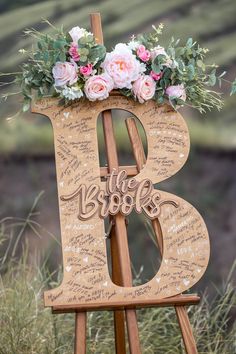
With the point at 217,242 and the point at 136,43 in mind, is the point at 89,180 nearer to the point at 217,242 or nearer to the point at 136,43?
the point at 136,43

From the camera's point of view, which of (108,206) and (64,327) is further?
(64,327)

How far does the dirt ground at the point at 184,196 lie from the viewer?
6.20 meters

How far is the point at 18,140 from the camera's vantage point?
6320 mm

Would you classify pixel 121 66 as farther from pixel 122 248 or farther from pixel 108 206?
pixel 122 248

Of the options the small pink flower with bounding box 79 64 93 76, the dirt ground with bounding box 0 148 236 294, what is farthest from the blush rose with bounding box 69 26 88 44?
the dirt ground with bounding box 0 148 236 294

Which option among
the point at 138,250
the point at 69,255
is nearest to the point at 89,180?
the point at 69,255

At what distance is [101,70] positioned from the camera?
361 centimetres

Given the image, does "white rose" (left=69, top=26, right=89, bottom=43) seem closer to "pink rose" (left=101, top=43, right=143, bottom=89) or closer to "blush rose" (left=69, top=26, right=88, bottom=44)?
"blush rose" (left=69, top=26, right=88, bottom=44)

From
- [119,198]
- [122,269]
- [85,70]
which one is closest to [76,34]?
[85,70]

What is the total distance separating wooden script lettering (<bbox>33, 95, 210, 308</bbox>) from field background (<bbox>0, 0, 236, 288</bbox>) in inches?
99.2

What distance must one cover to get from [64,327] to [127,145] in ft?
6.80

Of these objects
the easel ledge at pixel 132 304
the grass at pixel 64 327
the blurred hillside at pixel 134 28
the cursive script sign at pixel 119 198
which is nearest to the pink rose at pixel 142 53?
the cursive script sign at pixel 119 198

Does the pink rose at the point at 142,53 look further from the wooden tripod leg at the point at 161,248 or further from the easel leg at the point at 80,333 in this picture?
the easel leg at the point at 80,333

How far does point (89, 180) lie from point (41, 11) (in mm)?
2943
